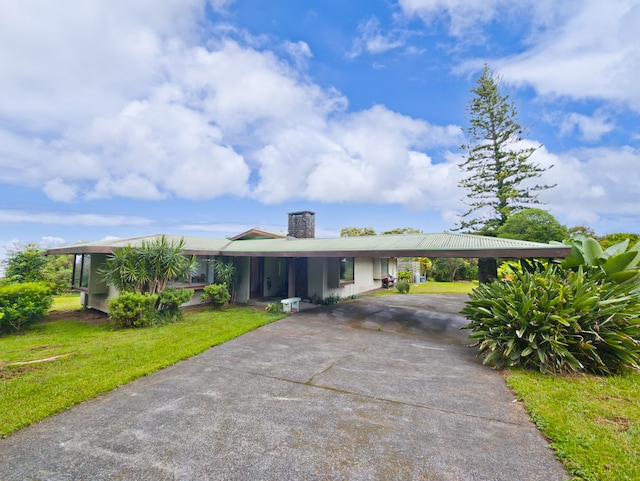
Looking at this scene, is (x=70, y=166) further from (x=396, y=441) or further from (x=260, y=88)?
(x=396, y=441)

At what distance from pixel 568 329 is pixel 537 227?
1472cm

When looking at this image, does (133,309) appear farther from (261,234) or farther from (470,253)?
(470,253)

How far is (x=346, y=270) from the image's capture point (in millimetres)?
14570

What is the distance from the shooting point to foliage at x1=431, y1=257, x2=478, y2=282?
2555 cm

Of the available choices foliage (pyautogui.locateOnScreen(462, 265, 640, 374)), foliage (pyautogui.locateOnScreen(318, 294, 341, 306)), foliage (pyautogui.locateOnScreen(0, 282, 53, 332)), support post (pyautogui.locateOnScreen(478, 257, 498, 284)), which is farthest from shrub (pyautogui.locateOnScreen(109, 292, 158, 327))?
support post (pyautogui.locateOnScreen(478, 257, 498, 284))

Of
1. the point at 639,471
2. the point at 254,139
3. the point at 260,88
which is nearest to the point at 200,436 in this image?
the point at 639,471

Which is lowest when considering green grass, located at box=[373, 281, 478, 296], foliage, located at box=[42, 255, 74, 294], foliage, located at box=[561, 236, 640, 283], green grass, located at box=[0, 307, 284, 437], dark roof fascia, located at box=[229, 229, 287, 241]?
green grass, located at box=[0, 307, 284, 437]

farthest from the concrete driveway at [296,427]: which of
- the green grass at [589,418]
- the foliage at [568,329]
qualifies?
the foliage at [568,329]

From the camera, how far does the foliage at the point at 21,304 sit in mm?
8086

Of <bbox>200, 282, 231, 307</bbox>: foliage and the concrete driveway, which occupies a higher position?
<bbox>200, 282, 231, 307</bbox>: foliage

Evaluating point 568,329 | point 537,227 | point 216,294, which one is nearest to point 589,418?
point 568,329

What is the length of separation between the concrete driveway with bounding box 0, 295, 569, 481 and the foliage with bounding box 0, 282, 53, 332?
259 inches

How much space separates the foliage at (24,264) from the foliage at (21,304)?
4250 millimetres

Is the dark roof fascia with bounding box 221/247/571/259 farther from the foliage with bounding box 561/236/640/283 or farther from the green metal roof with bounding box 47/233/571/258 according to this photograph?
the foliage with bounding box 561/236/640/283
